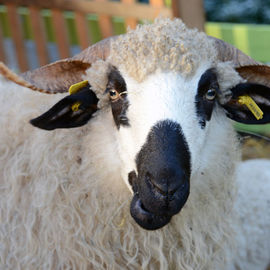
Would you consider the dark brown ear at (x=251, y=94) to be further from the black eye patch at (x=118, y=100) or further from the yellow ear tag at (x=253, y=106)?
the black eye patch at (x=118, y=100)

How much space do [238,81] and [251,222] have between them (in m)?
1.23

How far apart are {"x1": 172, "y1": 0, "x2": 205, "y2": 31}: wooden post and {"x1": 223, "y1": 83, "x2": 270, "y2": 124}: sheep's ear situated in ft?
6.65

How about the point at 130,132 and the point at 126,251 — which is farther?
the point at 126,251

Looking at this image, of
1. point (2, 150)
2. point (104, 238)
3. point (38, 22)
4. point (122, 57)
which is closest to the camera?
point (122, 57)

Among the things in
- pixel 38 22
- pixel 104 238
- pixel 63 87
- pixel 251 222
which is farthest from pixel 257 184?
pixel 38 22

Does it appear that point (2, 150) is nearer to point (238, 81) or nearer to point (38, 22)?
point (238, 81)

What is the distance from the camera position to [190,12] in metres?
4.03

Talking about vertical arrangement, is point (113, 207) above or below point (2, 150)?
below

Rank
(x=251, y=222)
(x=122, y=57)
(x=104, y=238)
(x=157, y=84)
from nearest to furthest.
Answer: (x=157, y=84)
(x=122, y=57)
(x=104, y=238)
(x=251, y=222)

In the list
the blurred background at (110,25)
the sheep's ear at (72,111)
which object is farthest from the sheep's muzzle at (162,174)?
the blurred background at (110,25)

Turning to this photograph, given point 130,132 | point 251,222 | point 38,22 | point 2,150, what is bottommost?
point 251,222

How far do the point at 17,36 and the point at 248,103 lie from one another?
3532mm

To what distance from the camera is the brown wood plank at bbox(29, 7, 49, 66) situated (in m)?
4.67

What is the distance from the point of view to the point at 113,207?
6.67 feet
